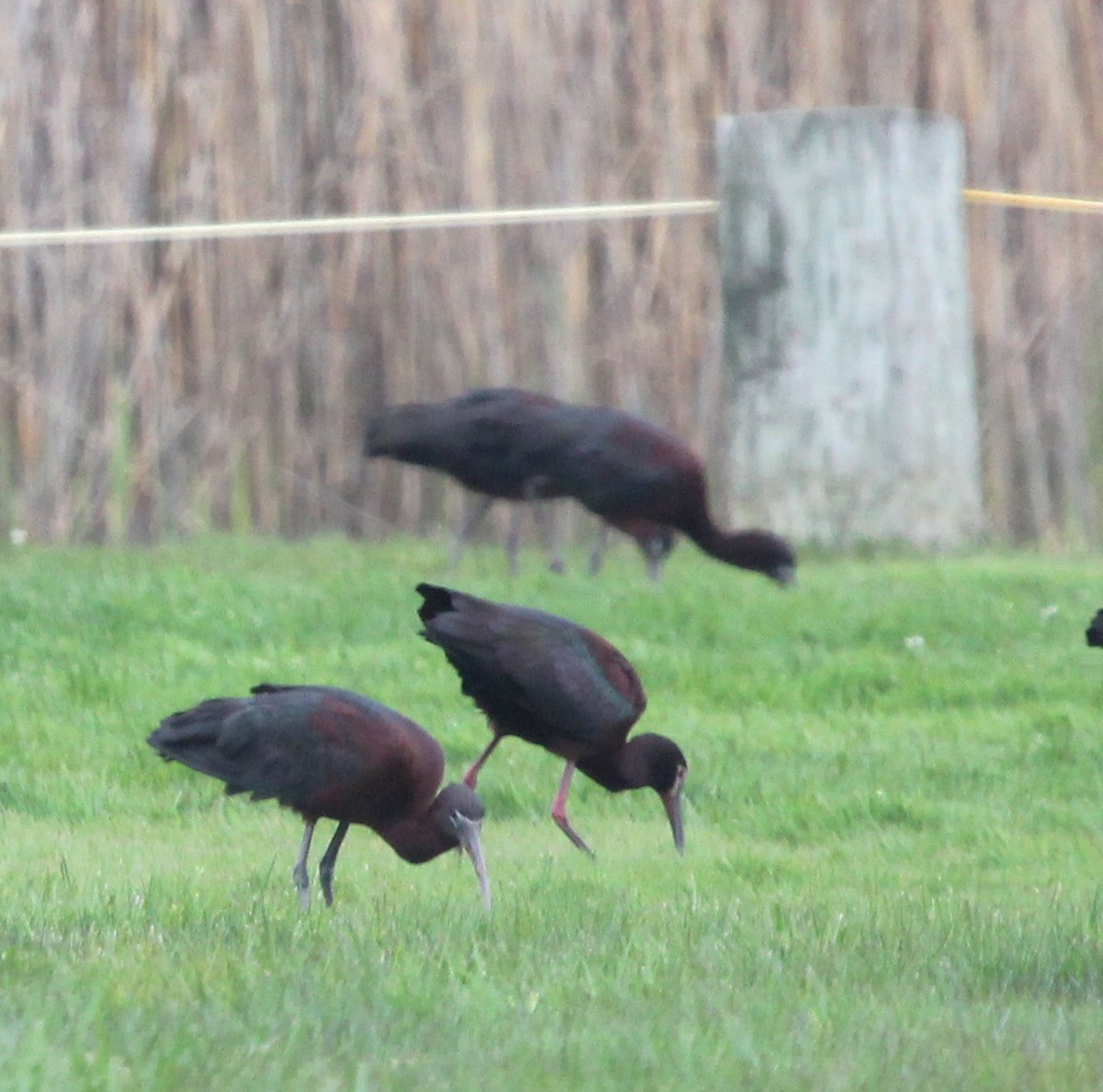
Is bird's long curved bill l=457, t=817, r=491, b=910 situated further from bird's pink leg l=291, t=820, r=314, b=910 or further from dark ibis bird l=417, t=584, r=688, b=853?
dark ibis bird l=417, t=584, r=688, b=853

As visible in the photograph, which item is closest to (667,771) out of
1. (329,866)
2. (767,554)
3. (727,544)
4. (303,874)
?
(329,866)

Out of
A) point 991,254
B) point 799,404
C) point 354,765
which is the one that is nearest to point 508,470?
point 799,404

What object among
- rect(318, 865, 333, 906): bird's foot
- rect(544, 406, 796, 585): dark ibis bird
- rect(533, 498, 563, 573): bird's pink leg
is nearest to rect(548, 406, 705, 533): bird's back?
rect(544, 406, 796, 585): dark ibis bird

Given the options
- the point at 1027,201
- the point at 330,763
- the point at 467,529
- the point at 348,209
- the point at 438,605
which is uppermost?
the point at 348,209

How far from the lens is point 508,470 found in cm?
998

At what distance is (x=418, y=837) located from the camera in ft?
19.8

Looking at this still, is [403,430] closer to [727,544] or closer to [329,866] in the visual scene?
[727,544]

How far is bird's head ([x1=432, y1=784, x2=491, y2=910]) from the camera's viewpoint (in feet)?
19.2

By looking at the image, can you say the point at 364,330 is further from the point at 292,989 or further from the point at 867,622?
the point at 292,989

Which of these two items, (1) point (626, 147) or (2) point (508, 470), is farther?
(1) point (626, 147)

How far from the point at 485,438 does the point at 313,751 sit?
13.8 feet

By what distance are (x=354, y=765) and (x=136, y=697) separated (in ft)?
7.09

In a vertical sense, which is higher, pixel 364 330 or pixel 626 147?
pixel 626 147

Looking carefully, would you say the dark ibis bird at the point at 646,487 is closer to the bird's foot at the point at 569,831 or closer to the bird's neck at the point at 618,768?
the bird's neck at the point at 618,768
